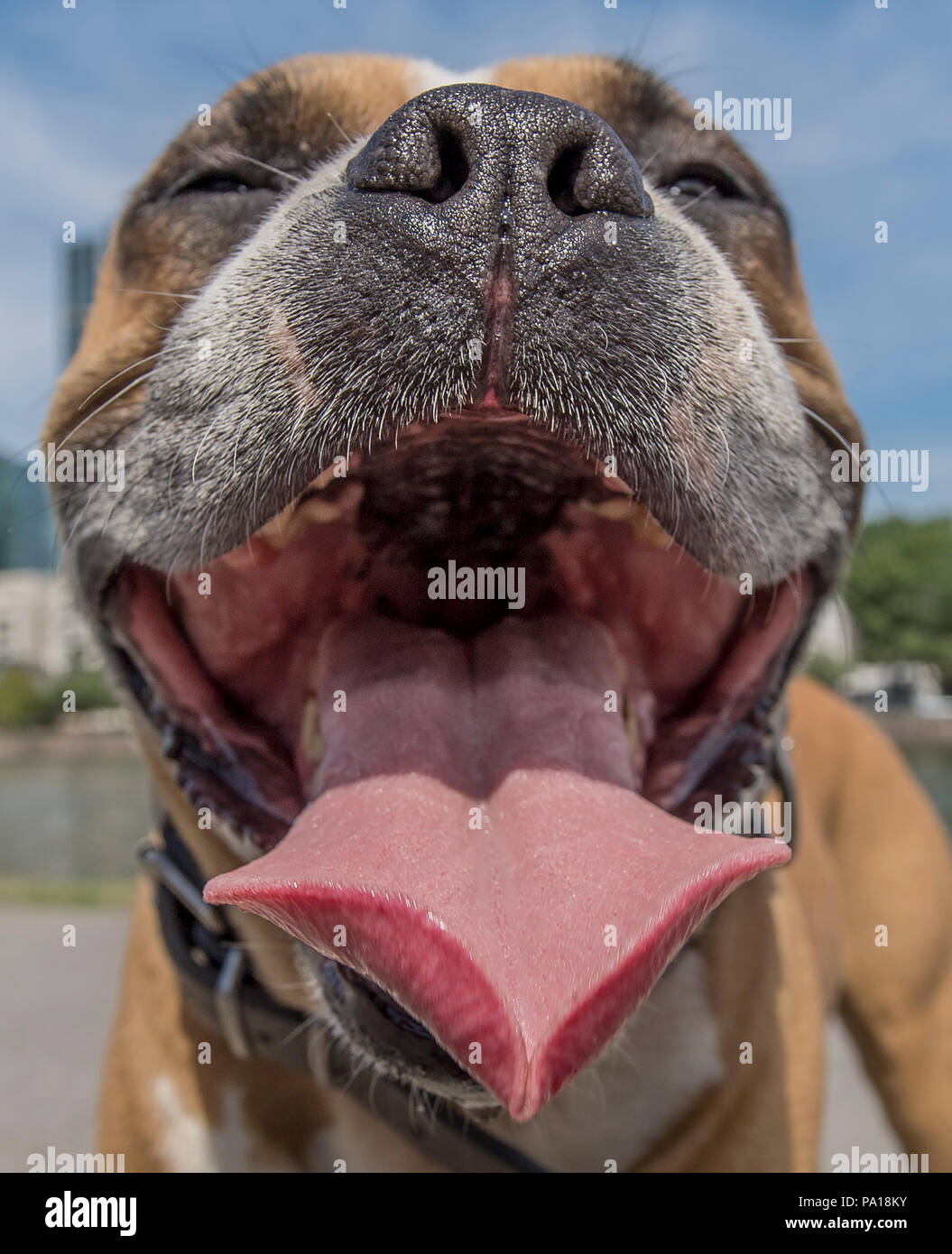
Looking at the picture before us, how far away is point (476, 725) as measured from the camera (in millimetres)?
1577

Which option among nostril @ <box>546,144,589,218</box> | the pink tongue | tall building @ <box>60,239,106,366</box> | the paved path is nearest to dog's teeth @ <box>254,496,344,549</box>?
the pink tongue

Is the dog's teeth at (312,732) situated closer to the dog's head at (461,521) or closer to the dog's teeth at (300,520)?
the dog's head at (461,521)

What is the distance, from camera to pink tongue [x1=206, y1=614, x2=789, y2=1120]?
3.77 feet

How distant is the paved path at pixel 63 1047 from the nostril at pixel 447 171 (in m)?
3.03

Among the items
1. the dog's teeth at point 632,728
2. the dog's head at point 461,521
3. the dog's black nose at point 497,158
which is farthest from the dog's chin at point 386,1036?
the dog's black nose at point 497,158

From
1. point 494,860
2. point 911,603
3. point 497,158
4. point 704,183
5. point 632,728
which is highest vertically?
point 911,603

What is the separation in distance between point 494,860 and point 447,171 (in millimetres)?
936

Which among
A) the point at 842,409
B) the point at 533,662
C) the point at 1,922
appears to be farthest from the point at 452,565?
the point at 1,922

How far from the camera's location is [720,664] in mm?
1782

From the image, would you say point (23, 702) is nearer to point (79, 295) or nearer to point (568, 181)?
point (79, 295)

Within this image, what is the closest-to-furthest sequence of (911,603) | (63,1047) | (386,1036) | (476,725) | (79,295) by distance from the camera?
(386,1036) < (476,725) < (79,295) < (63,1047) < (911,603)

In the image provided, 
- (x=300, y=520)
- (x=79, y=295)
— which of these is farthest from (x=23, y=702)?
(x=300, y=520)

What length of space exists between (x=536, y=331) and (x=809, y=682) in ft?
8.65

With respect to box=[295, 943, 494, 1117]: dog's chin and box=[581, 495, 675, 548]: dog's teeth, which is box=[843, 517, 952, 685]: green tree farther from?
box=[295, 943, 494, 1117]: dog's chin
